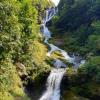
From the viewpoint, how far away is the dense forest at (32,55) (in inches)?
1169

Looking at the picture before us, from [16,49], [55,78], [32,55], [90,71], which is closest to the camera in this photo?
[16,49]

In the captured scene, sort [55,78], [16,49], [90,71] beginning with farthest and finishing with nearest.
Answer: [55,78]
[90,71]
[16,49]

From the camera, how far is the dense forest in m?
29.7

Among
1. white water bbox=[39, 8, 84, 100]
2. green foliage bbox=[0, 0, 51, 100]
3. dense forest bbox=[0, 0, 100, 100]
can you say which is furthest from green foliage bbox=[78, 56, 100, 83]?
green foliage bbox=[0, 0, 51, 100]

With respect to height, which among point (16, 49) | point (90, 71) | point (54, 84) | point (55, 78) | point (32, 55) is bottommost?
point (54, 84)

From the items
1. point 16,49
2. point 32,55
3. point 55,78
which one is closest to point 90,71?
point 55,78

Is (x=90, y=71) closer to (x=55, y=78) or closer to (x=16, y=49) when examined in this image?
(x=55, y=78)

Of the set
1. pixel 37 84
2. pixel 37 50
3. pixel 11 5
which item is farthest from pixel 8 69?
pixel 37 50

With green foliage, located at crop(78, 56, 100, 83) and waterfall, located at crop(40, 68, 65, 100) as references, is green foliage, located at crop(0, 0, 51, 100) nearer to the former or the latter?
waterfall, located at crop(40, 68, 65, 100)

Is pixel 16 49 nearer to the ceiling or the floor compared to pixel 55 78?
nearer to the ceiling

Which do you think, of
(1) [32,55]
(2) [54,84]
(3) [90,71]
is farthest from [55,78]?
(3) [90,71]

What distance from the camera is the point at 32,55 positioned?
1581 inches

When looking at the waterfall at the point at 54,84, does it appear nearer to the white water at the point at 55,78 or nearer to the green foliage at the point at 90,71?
the white water at the point at 55,78

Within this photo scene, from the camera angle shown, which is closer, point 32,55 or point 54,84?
point 32,55
